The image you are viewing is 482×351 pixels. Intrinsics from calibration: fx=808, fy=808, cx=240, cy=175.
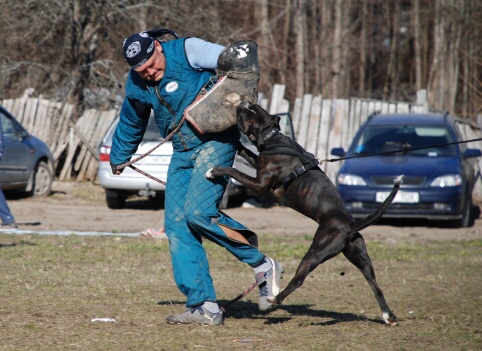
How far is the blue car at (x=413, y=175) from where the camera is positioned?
39.2 ft

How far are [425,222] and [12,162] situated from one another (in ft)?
22.9

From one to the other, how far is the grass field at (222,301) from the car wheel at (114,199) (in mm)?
3587

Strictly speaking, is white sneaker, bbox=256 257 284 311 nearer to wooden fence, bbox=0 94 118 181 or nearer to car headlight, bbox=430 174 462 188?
car headlight, bbox=430 174 462 188

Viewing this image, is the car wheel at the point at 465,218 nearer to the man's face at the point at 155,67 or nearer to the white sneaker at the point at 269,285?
the white sneaker at the point at 269,285

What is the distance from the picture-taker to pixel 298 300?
22.3 ft

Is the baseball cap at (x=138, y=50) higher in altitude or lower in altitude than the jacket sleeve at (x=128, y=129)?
higher

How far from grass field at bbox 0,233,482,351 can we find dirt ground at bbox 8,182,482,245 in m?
1.38

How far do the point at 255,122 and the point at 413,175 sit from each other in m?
7.10

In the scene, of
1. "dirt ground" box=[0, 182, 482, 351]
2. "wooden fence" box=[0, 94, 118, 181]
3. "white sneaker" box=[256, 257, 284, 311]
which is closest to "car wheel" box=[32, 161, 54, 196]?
"wooden fence" box=[0, 94, 118, 181]

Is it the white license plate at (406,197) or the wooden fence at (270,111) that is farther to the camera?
the wooden fence at (270,111)

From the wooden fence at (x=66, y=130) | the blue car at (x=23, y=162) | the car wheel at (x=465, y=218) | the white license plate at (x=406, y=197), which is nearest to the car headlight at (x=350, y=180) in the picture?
the white license plate at (x=406, y=197)

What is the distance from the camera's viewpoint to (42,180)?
14883 millimetres

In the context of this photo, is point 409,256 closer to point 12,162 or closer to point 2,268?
point 2,268

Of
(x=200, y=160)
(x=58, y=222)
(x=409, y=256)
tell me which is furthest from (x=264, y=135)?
(x=58, y=222)
